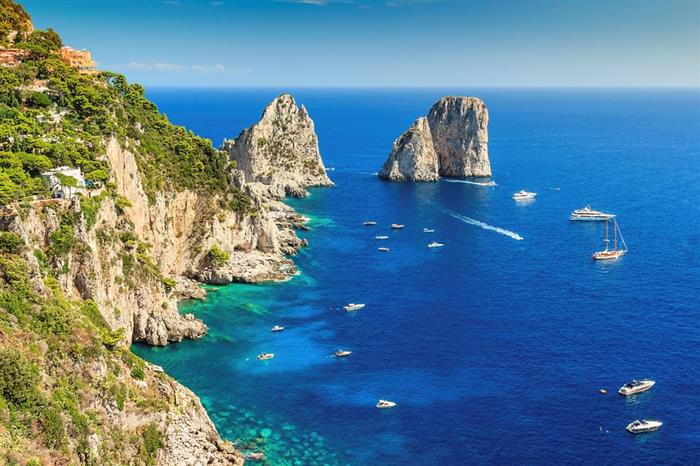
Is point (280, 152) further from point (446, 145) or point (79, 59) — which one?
point (79, 59)

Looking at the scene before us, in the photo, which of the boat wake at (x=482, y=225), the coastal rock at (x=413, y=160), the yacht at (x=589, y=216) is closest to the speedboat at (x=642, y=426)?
the boat wake at (x=482, y=225)

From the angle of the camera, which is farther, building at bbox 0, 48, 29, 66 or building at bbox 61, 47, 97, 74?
building at bbox 61, 47, 97, 74

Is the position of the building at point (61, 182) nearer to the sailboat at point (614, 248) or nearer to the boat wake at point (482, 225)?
the boat wake at point (482, 225)

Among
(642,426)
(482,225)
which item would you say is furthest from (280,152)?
(642,426)

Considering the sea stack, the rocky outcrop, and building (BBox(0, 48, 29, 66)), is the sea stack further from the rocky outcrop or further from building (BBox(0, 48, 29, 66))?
building (BBox(0, 48, 29, 66))

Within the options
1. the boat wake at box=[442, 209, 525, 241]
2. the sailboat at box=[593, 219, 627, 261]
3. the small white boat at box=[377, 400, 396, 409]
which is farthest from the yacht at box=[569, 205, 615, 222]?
the small white boat at box=[377, 400, 396, 409]
